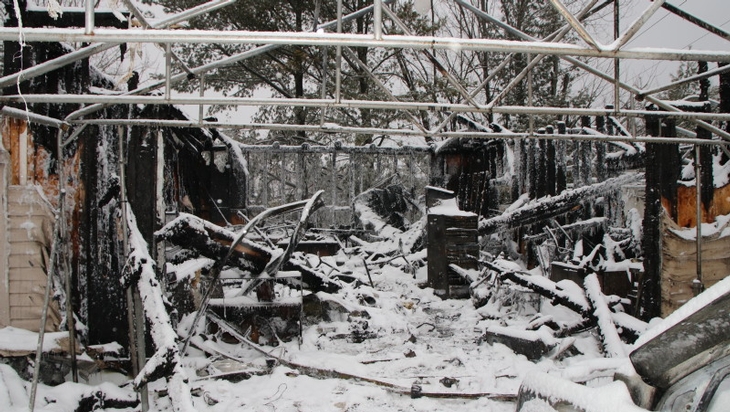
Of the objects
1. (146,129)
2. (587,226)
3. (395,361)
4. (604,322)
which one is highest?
(146,129)

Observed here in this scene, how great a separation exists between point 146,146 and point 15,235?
1529 millimetres

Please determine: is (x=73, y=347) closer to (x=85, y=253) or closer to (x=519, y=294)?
(x=85, y=253)

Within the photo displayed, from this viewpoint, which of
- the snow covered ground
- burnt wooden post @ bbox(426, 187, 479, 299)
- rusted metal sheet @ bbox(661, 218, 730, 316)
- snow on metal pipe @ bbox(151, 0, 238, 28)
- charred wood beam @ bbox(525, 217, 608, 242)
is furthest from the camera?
charred wood beam @ bbox(525, 217, 608, 242)

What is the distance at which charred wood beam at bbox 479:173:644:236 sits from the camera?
9.20 m

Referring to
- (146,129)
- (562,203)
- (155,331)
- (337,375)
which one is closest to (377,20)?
(155,331)

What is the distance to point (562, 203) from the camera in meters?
9.30

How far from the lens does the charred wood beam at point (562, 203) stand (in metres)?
9.20

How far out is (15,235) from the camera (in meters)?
4.40

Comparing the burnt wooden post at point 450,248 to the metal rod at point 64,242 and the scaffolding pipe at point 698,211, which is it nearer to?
the scaffolding pipe at point 698,211

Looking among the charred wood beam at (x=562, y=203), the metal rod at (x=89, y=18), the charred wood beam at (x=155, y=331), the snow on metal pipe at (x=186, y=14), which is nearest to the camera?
the metal rod at (x=89, y=18)

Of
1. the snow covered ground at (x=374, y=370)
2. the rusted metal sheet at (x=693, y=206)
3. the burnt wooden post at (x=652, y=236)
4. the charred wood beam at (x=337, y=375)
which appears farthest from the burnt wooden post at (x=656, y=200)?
the charred wood beam at (x=337, y=375)

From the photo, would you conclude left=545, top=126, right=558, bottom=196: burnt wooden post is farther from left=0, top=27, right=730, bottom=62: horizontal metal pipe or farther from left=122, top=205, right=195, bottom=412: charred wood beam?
left=122, top=205, right=195, bottom=412: charred wood beam

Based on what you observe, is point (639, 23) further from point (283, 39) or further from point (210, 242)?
point (210, 242)

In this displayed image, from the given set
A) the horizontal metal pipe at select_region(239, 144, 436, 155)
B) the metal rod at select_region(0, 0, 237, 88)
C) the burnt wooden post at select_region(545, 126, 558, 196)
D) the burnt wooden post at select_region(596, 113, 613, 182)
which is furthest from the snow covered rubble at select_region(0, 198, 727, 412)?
the horizontal metal pipe at select_region(239, 144, 436, 155)
